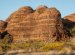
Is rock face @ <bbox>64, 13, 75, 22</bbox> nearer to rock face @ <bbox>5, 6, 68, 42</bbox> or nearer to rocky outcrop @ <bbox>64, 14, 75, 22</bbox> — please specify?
rocky outcrop @ <bbox>64, 14, 75, 22</bbox>

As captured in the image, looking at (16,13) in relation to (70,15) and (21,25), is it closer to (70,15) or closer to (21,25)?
(21,25)

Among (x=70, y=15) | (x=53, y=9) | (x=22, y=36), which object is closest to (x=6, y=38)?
(x=22, y=36)

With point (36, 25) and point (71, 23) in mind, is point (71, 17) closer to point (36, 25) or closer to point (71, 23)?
point (71, 23)

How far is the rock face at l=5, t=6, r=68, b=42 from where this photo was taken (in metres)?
100

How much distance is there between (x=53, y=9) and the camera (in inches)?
3979

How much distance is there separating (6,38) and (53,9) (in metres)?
19.4

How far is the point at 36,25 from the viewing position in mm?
106438

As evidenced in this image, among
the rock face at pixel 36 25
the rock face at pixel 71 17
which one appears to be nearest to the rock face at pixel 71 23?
the rock face at pixel 71 17

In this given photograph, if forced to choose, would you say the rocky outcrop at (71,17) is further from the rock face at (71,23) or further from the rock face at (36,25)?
the rock face at (36,25)

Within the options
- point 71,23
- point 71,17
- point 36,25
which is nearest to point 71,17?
point 71,17

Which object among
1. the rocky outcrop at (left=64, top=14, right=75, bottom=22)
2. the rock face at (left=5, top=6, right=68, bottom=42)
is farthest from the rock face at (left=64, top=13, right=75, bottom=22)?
the rock face at (left=5, top=6, right=68, bottom=42)

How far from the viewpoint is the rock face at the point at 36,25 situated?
329 ft

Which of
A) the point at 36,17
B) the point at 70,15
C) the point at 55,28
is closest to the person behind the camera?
the point at 55,28

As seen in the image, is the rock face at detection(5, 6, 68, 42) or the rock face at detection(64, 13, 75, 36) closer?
the rock face at detection(5, 6, 68, 42)
